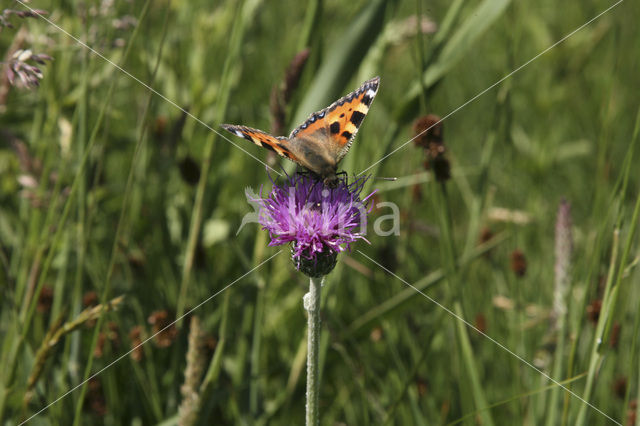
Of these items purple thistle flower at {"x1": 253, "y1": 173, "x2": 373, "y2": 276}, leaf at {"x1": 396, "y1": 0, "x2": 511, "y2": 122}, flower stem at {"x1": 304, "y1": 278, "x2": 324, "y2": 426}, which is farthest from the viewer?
leaf at {"x1": 396, "y1": 0, "x2": 511, "y2": 122}

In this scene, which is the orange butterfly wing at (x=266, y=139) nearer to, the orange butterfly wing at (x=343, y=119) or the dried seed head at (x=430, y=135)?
the orange butterfly wing at (x=343, y=119)

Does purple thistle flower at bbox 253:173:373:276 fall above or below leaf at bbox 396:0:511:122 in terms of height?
below

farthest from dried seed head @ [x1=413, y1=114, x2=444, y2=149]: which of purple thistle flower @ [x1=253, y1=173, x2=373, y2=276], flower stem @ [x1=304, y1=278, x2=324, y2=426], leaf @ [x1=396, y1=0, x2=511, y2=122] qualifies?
flower stem @ [x1=304, y1=278, x2=324, y2=426]

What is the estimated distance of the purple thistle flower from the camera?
1297 millimetres

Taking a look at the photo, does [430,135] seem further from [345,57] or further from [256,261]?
[256,261]

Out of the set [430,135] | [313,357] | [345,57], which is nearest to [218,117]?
[345,57]

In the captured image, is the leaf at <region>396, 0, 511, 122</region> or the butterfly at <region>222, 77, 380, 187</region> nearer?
the butterfly at <region>222, 77, 380, 187</region>

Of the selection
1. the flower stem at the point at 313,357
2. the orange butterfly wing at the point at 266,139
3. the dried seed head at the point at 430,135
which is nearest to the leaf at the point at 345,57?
the dried seed head at the point at 430,135

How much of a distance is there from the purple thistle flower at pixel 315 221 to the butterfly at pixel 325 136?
7 cm

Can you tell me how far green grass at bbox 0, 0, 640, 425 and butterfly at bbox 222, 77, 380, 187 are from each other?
18 cm

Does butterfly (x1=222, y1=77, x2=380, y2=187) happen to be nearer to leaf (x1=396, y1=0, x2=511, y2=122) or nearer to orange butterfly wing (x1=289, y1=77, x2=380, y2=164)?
orange butterfly wing (x1=289, y1=77, x2=380, y2=164)

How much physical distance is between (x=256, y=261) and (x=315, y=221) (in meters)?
0.67

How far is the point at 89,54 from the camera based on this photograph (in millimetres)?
1845

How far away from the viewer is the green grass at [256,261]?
1.58 metres
